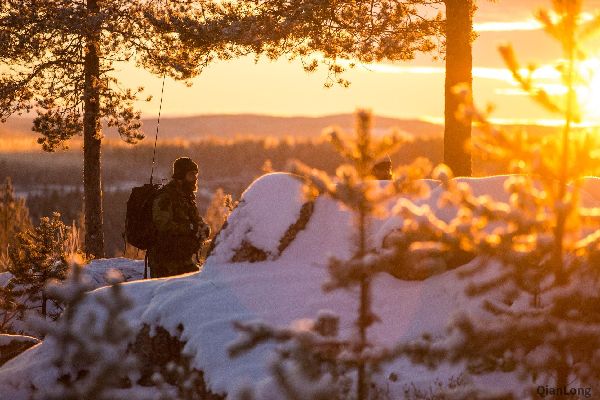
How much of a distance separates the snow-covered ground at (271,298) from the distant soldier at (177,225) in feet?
4.06

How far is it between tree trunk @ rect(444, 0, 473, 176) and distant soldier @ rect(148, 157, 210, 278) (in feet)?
19.3

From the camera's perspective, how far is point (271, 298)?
313 inches

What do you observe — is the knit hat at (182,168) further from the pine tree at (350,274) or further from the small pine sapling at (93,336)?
the small pine sapling at (93,336)

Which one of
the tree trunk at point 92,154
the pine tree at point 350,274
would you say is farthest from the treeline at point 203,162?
the pine tree at point 350,274

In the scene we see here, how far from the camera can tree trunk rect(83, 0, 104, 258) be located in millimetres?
19516

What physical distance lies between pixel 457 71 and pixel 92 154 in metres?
8.99

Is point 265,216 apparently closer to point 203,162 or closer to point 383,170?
point 383,170

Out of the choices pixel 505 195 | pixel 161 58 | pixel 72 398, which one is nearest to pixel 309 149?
pixel 161 58

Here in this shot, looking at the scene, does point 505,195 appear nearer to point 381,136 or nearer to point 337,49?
point 381,136

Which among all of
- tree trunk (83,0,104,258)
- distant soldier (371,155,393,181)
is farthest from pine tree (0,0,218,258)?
distant soldier (371,155,393,181)

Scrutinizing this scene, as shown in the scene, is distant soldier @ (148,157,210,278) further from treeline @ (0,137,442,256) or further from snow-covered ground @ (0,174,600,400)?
treeline @ (0,137,442,256)

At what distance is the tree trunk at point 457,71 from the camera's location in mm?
14922

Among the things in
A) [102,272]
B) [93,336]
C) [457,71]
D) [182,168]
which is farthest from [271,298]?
[102,272]

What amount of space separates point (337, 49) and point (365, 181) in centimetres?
1418
